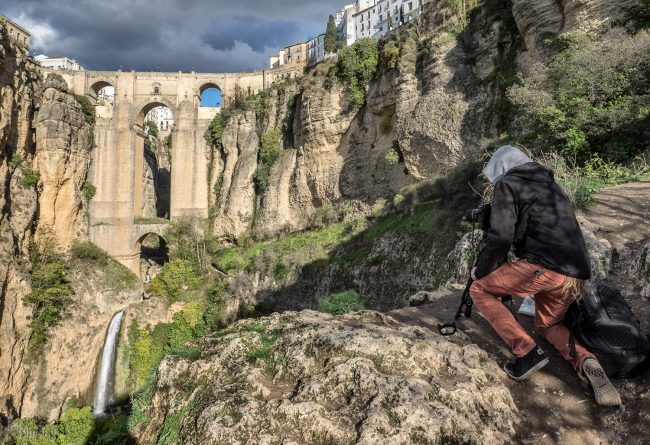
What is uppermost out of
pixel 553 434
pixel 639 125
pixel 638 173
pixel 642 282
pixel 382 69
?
pixel 382 69

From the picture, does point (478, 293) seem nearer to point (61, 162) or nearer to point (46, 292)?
point (46, 292)

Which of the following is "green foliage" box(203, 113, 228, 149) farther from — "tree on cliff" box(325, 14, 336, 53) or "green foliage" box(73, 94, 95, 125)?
"tree on cliff" box(325, 14, 336, 53)

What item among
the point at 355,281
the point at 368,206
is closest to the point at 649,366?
the point at 355,281

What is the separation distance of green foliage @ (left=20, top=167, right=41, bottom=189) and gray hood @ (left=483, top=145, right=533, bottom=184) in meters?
26.1

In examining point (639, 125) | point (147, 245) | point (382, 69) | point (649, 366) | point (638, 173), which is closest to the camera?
point (649, 366)

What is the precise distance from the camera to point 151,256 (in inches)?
1280

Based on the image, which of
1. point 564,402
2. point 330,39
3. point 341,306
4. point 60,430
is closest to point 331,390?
point 564,402

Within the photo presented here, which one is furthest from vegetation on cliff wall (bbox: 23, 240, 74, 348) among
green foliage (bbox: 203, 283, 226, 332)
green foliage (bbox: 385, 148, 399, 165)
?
green foliage (bbox: 385, 148, 399, 165)

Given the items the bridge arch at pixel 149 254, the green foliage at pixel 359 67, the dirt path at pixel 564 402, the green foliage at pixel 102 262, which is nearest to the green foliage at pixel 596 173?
the dirt path at pixel 564 402

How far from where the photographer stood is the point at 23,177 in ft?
73.4

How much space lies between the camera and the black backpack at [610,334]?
231 centimetres

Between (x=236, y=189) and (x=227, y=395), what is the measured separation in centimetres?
2510

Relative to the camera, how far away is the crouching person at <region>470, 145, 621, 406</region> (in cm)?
249

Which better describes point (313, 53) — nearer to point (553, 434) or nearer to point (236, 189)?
point (236, 189)
